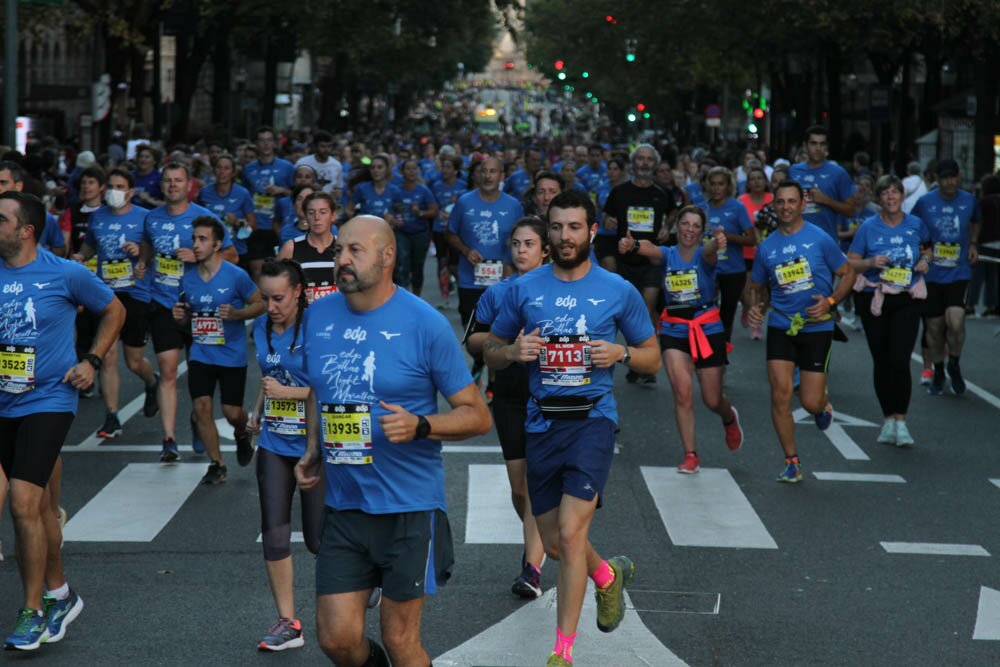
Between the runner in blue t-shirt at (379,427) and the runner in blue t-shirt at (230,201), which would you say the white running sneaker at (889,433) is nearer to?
the runner in blue t-shirt at (230,201)

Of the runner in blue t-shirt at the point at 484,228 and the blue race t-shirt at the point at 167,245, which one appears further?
the runner in blue t-shirt at the point at 484,228

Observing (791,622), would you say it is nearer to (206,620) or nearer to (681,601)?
(681,601)

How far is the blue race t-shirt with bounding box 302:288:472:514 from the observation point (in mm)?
5855

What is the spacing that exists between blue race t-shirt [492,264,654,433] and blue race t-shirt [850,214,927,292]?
5.75 metres

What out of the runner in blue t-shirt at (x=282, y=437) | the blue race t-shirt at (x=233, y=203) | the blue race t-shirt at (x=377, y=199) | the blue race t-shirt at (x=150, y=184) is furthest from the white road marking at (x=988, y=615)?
the blue race t-shirt at (x=150, y=184)

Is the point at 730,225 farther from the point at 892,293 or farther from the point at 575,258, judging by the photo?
the point at 575,258

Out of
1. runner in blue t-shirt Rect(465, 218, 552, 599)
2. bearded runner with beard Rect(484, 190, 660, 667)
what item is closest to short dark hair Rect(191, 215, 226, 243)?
runner in blue t-shirt Rect(465, 218, 552, 599)

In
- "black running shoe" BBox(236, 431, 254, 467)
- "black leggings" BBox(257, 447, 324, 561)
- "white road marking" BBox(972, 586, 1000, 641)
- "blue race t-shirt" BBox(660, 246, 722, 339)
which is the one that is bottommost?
"white road marking" BBox(972, 586, 1000, 641)

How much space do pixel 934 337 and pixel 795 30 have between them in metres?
22.4

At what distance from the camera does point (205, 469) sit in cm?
1161

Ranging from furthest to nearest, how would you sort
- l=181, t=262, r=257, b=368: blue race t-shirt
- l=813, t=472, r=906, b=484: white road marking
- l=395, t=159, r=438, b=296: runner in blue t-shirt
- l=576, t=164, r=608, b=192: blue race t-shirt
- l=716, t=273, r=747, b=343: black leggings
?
l=576, t=164, r=608, b=192: blue race t-shirt < l=395, t=159, r=438, b=296: runner in blue t-shirt < l=716, t=273, r=747, b=343: black leggings < l=813, t=472, r=906, b=484: white road marking < l=181, t=262, r=257, b=368: blue race t-shirt

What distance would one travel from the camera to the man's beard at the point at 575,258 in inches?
285

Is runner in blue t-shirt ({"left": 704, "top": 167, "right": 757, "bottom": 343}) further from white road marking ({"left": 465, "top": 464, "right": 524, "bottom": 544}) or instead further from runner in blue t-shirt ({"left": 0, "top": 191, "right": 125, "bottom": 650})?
runner in blue t-shirt ({"left": 0, "top": 191, "right": 125, "bottom": 650})

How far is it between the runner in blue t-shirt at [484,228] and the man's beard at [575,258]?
627 centimetres
